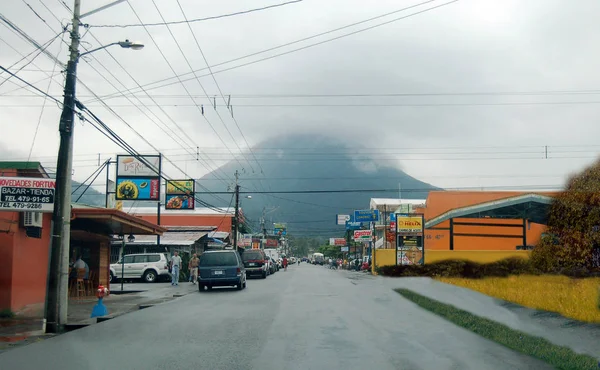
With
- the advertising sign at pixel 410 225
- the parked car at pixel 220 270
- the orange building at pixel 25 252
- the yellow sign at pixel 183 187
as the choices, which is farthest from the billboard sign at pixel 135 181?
the advertising sign at pixel 410 225

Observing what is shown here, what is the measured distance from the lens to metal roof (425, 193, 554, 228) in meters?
32.7

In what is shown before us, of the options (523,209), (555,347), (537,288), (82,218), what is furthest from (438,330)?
(523,209)

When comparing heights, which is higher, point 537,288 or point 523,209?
point 523,209

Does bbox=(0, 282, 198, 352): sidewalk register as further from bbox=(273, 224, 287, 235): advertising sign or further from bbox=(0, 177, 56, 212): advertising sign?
bbox=(273, 224, 287, 235): advertising sign

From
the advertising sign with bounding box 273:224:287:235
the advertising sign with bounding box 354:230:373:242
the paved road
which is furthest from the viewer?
the advertising sign with bounding box 273:224:287:235

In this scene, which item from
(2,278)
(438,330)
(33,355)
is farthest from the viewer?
(2,278)

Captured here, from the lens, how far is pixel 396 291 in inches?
958

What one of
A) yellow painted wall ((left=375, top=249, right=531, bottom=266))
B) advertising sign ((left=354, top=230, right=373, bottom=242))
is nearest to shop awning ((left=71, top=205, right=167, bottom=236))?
yellow painted wall ((left=375, top=249, right=531, bottom=266))

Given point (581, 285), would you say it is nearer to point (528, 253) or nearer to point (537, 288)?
point (537, 288)

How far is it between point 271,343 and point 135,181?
25.2 meters

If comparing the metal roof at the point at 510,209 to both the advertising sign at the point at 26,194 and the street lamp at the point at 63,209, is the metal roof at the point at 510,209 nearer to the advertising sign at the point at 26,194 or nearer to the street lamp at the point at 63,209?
the street lamp at the point at 63,209

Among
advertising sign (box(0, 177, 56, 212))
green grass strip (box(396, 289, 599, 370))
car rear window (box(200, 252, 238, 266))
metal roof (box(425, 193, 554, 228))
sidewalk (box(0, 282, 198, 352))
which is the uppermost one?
metal roof (box(425, 193, 554, 228))

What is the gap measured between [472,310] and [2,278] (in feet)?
41.6

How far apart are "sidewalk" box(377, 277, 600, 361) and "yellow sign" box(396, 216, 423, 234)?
1537 centimetres
